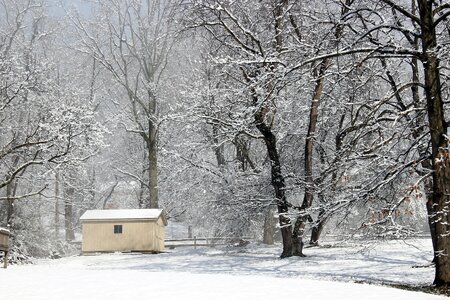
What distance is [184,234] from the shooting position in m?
51.9

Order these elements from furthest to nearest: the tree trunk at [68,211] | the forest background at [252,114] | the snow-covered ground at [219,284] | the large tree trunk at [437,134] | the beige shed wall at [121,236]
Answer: the tree trunk at [68,211] → the beige shed wall at [121,236] → the forest background at [252,114] → the large tree trunk at [437,134] → the snow-covered ground at [219,284]

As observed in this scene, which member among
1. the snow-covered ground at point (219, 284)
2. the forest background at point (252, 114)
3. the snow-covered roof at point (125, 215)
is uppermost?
the forest background at point (252, 114)

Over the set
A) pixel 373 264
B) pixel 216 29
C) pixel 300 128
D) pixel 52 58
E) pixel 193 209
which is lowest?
pixel 373 264

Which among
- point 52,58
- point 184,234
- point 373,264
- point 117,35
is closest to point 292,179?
point 373,264

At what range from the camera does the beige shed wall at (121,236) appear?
30098 mm

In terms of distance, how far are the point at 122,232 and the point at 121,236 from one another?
8.9 inches

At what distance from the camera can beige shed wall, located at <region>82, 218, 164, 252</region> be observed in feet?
98.7

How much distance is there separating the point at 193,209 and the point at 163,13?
12.9m

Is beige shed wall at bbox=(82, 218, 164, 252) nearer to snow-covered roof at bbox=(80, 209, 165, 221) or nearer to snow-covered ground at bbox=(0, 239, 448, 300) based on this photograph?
snow-covered roof at bbox=(80, 209, 165, 221)

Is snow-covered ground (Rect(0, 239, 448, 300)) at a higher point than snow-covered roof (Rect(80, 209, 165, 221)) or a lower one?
lower

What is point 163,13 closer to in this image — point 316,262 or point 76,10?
point 76,10

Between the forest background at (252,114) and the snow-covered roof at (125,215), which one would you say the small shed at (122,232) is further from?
the forest background at (252,114)

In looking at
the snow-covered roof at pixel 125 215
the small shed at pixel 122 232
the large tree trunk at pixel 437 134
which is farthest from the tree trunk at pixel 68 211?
the large tree trunk at pixel 437 134

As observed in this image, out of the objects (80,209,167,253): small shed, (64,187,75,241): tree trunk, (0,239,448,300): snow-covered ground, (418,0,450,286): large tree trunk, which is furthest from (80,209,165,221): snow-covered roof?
(418,0,450,286): large tree trunk
